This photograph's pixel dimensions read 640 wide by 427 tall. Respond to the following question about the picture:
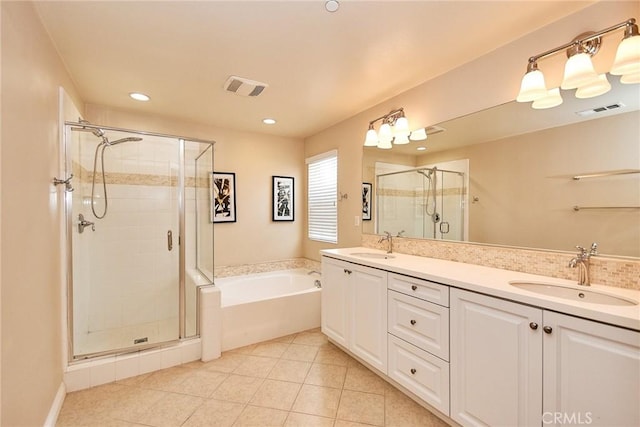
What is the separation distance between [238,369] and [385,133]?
2418mm

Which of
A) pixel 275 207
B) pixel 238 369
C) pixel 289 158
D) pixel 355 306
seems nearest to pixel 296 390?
pixel 238 369

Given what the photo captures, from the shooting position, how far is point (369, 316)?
2.13m

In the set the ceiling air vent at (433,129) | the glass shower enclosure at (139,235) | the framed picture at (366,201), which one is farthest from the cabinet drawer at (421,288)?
the glass shower enclosure at (139,235)

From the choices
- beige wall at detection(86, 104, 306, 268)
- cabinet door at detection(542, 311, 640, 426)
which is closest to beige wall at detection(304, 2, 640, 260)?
beige wall at detection(86, 104, 306, 268)

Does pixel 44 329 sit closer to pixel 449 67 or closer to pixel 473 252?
pixel 473 252

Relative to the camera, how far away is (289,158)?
4039mm

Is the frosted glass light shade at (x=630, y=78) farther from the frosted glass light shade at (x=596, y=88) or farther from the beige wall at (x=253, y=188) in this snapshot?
the beige wall at (x=253, y=188)

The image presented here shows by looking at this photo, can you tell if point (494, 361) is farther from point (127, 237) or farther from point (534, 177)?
point (127, 237)

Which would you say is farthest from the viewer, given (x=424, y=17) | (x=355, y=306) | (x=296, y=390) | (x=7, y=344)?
(x=355, y=306)

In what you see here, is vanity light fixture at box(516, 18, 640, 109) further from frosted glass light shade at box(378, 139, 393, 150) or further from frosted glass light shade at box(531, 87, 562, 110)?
frosted glass light shade at box(378, 139, 393, 150)

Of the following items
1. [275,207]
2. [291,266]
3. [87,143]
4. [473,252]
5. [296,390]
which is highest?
[87,143]

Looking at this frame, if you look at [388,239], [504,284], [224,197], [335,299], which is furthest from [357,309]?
[224,197]

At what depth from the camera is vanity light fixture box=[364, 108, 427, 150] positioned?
245 cm

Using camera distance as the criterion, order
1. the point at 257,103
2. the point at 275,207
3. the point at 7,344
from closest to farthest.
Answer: the point at 7,344 < the point at 257,103 < the point at 275,207
